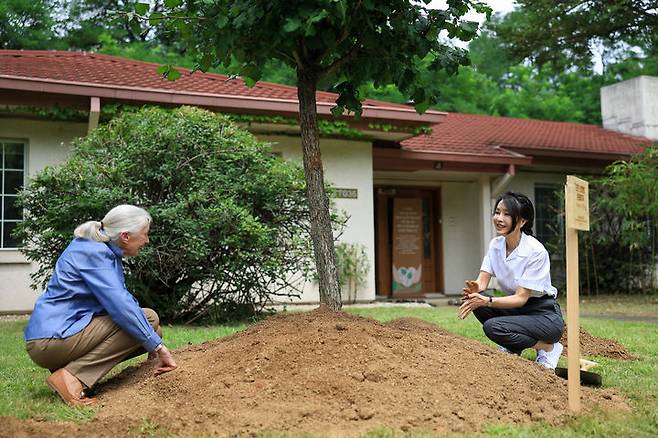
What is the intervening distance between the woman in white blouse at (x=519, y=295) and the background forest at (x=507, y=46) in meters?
1.44

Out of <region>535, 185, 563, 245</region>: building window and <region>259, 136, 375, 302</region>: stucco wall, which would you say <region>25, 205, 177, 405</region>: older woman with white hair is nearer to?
<region>259, 136, 375, 302</region>: stucco wall

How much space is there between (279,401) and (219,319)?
535 centimetres

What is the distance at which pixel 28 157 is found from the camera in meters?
10.8

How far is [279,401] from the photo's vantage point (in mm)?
3584

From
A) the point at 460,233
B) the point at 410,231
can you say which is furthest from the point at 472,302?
the point at 460,233

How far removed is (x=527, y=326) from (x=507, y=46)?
509 inches

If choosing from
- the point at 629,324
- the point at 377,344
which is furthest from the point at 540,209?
the point at 377,344

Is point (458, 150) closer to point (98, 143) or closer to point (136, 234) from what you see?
point (98, 143)

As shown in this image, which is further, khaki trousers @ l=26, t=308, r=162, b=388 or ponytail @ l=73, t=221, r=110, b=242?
ponytail @ l=73, t=221, r=110, b=242

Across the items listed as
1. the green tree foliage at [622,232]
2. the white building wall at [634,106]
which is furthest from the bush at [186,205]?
the white building wall at [634,106]

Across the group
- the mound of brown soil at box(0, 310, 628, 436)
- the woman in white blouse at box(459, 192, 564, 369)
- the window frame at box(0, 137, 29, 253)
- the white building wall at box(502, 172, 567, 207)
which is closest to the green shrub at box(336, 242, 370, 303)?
the white building wall at box(502, 172, 567, 207)

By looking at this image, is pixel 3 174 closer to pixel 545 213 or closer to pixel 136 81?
pixel 136 81

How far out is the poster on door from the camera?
15.3 m

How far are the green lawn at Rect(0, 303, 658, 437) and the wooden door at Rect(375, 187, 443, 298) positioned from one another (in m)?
6.16
